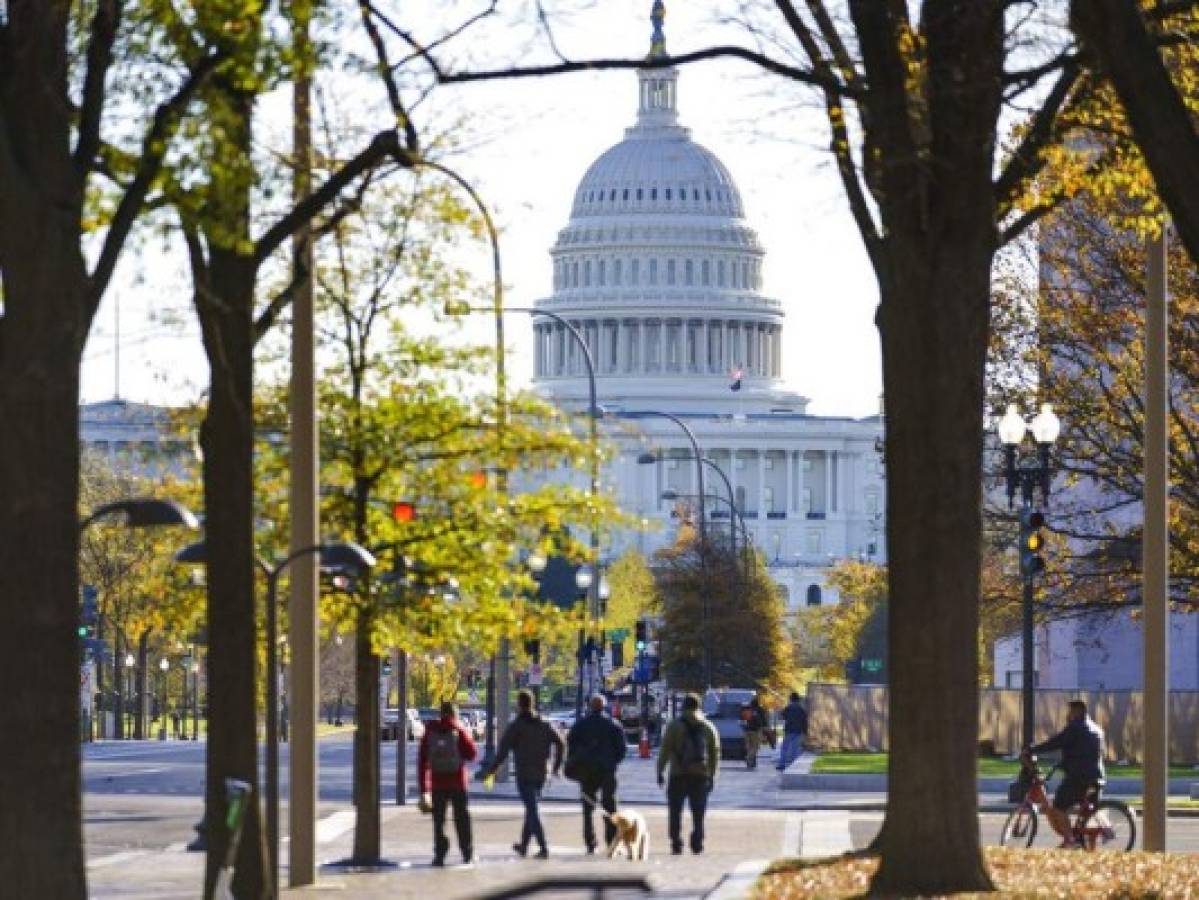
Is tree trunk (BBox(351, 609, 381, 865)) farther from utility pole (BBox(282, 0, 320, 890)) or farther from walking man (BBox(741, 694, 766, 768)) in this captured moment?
walking man (BBox(741, 694, 766, 768))

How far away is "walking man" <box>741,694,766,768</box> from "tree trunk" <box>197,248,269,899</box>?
51.0 metres

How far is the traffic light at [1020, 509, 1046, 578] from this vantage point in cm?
4397

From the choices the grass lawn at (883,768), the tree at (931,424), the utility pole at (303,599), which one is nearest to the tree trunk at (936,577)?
the tree at (931,424)

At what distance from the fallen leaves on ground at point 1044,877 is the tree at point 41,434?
20.3 feet

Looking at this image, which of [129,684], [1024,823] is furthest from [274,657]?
[129,684]

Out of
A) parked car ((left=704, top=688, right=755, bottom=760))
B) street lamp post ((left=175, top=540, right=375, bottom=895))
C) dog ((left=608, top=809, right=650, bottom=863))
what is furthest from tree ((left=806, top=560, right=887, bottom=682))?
street lamp post ((left=175, top=540, right=375, bottom=895))

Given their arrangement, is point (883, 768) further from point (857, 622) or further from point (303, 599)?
point (857, 622)

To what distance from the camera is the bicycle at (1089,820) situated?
105 feet

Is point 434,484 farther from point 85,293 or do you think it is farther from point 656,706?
point 656,706

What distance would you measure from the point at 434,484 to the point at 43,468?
555 inches

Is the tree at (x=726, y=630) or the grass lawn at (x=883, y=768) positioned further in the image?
the tree at (x=726, y=630)

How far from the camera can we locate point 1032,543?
4428 centimetres

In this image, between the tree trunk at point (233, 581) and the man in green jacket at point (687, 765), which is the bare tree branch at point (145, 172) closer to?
the tree trunk at point (233, 581)

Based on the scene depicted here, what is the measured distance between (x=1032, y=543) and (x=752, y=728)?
97.3 feet
